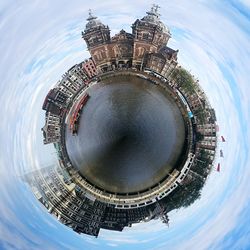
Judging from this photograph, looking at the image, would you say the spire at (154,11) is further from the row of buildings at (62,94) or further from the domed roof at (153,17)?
the row of buildings at (62,94)

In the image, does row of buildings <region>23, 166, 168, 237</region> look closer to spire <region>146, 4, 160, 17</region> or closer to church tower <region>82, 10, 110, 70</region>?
church tower <region>82, 10, 110, 70</region>

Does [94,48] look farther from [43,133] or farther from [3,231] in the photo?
[3,231]

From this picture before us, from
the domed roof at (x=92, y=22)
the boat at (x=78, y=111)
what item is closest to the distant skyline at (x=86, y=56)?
the domed roof at (x=92, y=22)

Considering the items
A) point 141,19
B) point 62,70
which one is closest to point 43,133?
point 62,70

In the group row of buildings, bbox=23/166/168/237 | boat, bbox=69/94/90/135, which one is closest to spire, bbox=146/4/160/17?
boat, bbox=69/94/90/135

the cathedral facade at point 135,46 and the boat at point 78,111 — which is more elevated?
the cathedral facade at point 135,46

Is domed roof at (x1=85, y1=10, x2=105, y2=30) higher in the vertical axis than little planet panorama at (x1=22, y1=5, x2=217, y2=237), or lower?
higher
